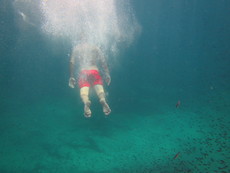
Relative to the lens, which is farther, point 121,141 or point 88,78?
point 121,141

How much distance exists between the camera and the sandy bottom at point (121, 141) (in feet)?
25.3

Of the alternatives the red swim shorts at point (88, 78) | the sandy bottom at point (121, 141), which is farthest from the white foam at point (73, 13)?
the red swim shorts at point (88, 78)

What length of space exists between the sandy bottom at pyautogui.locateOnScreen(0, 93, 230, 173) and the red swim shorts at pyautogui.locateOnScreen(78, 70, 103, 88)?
14.5 ft

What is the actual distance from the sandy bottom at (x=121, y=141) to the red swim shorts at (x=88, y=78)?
14.5 ft

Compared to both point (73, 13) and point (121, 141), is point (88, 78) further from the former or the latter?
point (73, 13)

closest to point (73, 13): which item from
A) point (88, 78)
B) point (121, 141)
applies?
point (121, 141)

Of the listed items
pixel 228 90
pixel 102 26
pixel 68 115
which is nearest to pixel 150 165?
pixel 68 115

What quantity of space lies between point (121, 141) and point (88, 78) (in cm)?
474

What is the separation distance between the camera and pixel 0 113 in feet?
50.1

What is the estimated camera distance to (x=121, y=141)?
908cm

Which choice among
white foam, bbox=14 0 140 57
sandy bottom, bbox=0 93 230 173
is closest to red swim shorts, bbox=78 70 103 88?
sandy bottom, bbox=0 93 230 173

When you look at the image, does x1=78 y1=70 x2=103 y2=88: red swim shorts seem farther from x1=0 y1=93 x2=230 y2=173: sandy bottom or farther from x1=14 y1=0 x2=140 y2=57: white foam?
x1=14 y1=0 x2=140 y2=57: white foam

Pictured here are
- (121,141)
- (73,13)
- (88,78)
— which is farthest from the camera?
(73,13)

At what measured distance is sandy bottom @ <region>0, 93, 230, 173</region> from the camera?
770cm
